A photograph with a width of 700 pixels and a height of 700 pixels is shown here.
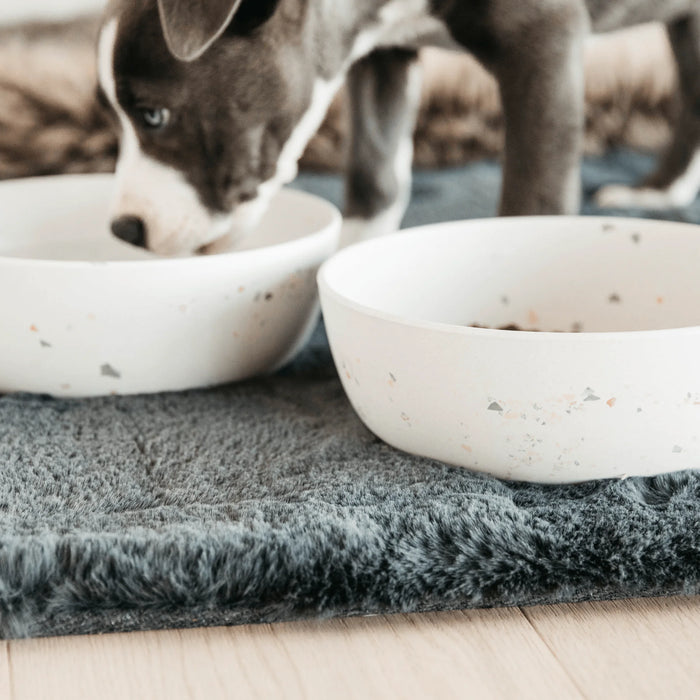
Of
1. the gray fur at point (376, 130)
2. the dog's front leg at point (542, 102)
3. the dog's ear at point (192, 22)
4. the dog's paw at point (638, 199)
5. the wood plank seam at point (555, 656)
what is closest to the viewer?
the wood plank seam at point (555, 656)

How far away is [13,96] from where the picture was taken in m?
1.67

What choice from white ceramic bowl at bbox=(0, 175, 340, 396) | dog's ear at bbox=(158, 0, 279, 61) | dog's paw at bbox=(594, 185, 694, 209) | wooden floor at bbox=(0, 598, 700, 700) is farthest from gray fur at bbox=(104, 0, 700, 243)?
wooden floor at bbox=(0, 598, 700, 700)

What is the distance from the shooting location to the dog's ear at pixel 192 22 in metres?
0.85

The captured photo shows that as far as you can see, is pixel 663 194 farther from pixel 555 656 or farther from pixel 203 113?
pixel 555 656

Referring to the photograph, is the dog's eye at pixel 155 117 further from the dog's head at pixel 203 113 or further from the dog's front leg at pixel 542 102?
the dog's front leg at pixel 542 102

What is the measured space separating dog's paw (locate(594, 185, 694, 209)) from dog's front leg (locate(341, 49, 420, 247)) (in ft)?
1.17

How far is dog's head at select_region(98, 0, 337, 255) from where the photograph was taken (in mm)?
931

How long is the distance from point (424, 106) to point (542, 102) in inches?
32.1

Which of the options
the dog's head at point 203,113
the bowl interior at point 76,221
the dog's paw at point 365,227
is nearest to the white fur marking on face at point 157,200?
the dog's head at point 203,113

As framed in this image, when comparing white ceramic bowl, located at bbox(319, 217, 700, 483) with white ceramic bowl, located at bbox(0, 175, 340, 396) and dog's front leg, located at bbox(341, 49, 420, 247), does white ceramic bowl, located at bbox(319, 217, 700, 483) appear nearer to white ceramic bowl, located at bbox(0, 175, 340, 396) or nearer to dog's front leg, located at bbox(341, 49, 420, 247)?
white ceramic bowl, located at bbox(0, 175, 340, 396)

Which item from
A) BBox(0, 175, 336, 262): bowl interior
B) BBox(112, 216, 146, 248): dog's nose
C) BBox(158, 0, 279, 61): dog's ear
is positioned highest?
BBox(158, 0, 279, 61): dog's ear

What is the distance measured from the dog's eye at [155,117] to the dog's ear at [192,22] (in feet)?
0.33

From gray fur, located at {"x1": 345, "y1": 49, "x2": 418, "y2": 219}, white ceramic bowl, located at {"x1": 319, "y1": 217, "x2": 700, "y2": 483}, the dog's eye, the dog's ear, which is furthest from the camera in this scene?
gray fur, located at {"x1": 345, "y1": 49, "x2": 418, "y2": 219}

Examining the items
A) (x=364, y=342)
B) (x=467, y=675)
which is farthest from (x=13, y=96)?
(x=467, y=675)
